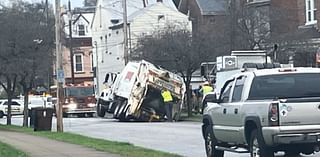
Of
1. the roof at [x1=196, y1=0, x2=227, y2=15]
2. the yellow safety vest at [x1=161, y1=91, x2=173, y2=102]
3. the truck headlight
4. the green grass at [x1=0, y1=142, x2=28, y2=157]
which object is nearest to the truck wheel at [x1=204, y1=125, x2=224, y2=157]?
the green grass at [x1=0, y1=142, x2=28, y2=157]

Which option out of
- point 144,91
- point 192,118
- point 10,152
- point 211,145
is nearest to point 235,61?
point 144,91

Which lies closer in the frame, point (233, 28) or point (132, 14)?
point (233, 28)

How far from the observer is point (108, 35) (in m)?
81.2

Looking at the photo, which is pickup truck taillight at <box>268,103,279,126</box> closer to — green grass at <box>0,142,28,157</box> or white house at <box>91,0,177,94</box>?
green grass at <box>0,142,28,157</box>

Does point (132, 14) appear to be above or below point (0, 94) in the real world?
above

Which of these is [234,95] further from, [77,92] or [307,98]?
[77,92]

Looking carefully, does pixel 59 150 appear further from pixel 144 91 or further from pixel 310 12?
pixel 310 12

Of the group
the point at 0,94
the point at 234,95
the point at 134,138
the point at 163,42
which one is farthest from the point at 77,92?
the point at 234,95

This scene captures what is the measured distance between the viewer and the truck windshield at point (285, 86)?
15367 mm

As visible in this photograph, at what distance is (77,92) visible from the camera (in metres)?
60.8

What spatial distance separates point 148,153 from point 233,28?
22.6 meters

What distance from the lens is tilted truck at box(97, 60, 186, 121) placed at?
42844 millimetres

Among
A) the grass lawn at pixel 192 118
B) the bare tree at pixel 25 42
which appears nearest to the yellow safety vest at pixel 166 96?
the grass lawn at pixel 192 118

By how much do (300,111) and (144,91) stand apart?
93.0 feet
